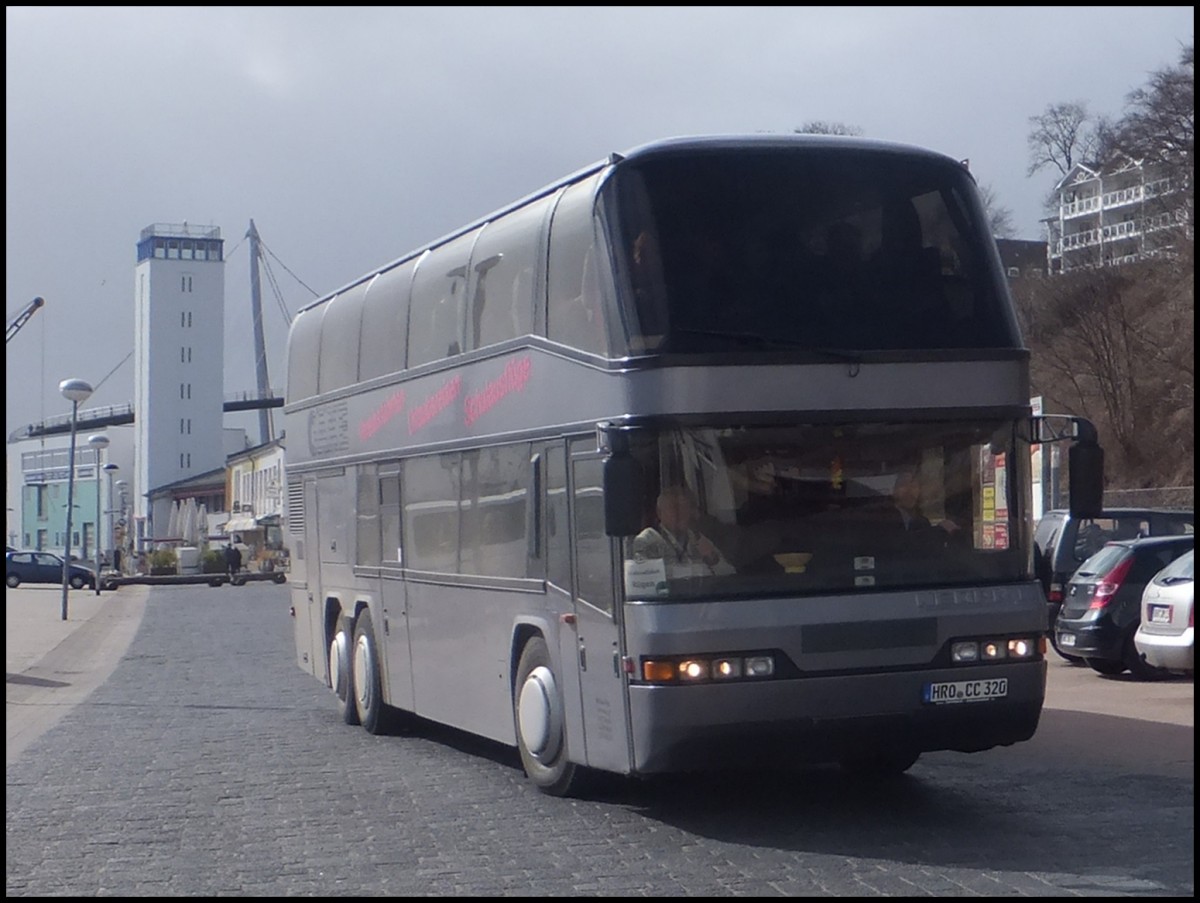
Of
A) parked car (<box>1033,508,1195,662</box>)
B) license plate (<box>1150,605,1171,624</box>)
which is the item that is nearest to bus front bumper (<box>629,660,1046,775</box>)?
license plate (<box>1150,605,1171,624</box>)

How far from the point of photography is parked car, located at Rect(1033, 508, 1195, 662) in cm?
2084

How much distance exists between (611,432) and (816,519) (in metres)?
1.23

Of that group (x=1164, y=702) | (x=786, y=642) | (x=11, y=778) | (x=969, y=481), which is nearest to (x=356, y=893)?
(x=786, y=642)

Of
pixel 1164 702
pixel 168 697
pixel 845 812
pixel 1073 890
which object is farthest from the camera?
pixel 168 697

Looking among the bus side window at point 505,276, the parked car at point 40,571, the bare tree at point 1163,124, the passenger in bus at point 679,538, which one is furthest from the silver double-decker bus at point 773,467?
the parked car at point 40,571

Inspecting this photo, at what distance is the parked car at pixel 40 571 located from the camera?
225ft

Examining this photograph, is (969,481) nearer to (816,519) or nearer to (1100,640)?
(816,519)

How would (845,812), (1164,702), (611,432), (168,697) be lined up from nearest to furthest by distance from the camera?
(611,432)
(845,812)
(1164,702)
(168,697)

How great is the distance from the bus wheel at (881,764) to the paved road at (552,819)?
0.14 meters

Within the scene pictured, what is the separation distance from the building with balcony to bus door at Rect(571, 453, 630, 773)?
131ft

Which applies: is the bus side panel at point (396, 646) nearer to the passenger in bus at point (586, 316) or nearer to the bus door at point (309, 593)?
the bus door at point (309, 593)

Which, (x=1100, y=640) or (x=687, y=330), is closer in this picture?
(x=687, y=330)

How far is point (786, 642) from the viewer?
9609 millimetres

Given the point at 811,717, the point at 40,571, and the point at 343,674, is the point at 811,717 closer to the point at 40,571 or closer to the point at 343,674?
the point at 343,674
